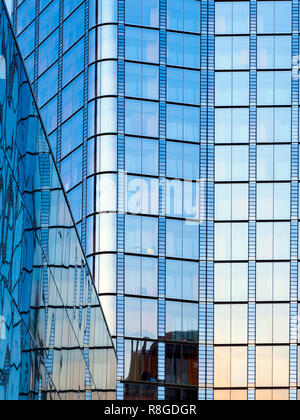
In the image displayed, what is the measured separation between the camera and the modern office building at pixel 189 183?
156ft

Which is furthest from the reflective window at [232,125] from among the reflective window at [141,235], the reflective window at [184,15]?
the reflective window at [141,235]

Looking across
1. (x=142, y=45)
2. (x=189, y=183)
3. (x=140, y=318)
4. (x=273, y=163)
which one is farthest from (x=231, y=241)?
(x=142, y=45)

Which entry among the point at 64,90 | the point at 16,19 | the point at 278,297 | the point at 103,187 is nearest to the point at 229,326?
the point at 278,297

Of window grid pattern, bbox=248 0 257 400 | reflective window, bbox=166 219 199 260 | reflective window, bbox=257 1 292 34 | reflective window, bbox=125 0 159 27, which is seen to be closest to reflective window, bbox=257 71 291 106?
window grid pattern, bbox=248 0 257 400

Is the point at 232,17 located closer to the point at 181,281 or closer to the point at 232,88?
the point at 232,88

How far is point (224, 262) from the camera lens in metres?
49.5

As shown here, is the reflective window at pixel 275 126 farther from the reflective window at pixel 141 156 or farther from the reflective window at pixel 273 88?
the reflective window at pixel 141 156

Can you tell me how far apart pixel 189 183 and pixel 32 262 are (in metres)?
36.0

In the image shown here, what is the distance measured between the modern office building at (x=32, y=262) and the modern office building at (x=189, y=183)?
27857 mm

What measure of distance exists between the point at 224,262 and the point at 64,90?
10.8 meters

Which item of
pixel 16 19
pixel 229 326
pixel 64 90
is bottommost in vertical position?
pixel 229 326

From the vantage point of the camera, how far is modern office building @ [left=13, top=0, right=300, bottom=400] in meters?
47.5
